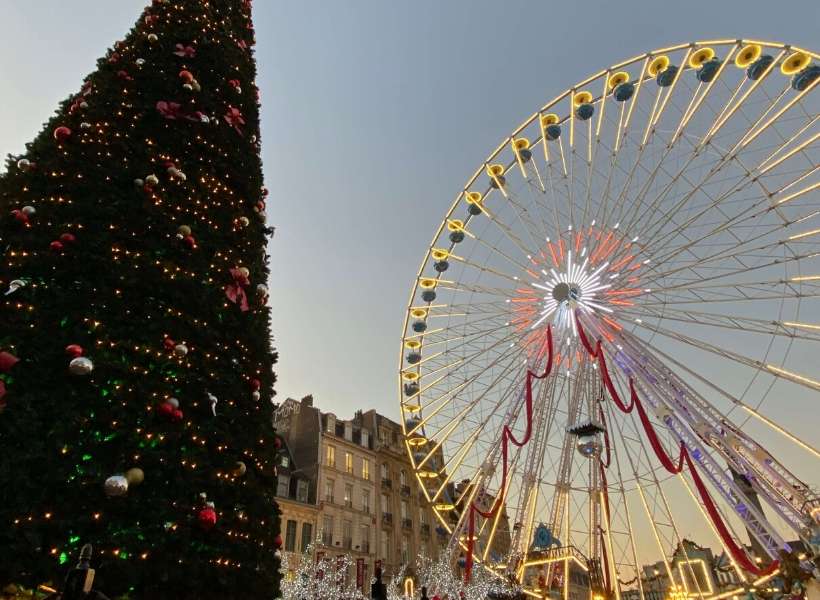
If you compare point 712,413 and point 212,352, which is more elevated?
point 712,413

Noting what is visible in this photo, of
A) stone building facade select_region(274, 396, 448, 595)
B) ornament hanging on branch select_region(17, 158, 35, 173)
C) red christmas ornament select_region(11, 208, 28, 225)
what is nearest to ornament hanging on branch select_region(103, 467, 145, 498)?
red christmas ornament select_region(11, 208, 28, 225)

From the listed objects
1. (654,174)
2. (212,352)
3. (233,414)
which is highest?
(654,174)

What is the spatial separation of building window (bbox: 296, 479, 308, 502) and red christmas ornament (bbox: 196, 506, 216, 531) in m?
24.4

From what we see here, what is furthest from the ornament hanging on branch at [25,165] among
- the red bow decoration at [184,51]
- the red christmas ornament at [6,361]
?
the red bow decoration at [184,51]

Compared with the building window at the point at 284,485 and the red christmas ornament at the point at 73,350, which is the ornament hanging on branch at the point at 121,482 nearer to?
the red christmas ornament at the point at 73,350

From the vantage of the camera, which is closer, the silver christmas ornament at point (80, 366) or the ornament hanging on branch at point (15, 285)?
the silver christmas ornament at point (80, 366)

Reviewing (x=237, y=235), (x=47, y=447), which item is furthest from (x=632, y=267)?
(x=47, y=447)

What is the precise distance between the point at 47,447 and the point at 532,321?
567 inches

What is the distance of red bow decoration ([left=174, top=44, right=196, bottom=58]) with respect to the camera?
7258mm

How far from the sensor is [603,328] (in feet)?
47.9

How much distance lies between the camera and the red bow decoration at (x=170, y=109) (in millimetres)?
6430

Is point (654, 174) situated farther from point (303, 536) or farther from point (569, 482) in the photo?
point (303, 536)

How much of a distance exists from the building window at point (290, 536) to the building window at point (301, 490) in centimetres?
134

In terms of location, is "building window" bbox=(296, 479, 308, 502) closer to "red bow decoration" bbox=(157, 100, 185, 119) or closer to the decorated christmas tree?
the decorated christmas tree
